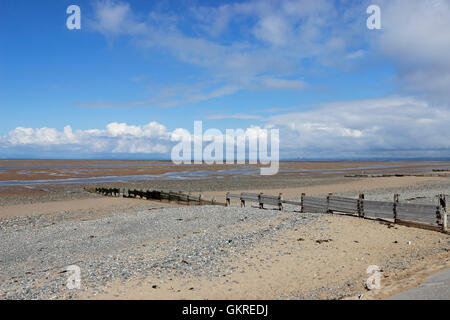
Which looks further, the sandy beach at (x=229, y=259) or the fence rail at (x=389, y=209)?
the fence rail at (x=389, y=209)

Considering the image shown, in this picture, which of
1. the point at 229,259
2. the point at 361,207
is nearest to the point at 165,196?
the point at 361,207

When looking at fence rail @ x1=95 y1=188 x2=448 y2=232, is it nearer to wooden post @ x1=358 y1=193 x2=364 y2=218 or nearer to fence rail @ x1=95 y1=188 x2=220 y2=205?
wooden post @ x1=358 y1=193 x2=364 y2=218

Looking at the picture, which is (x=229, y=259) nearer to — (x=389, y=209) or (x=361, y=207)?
(x=361, y=207)

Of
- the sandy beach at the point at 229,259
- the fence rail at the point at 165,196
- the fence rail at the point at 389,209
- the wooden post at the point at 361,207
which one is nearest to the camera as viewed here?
the sandy beach at the point at 229,259

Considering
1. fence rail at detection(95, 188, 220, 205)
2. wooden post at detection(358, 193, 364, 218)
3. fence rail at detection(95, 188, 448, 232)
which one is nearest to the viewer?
fence rail at detection(95, 188, 448, 232)

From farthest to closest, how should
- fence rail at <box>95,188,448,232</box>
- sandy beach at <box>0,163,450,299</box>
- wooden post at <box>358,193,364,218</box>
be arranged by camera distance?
wooden post at <box>358,193,364,218</box> < fence rail at <box>95,188,448,232</box> < sandy beach at <box>0,163,450,299</box>

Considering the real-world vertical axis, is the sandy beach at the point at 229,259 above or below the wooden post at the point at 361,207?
below

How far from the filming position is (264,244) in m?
13.0

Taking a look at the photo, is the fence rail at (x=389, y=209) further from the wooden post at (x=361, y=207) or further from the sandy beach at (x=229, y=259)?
the sandy beach at (x=229, y=259)

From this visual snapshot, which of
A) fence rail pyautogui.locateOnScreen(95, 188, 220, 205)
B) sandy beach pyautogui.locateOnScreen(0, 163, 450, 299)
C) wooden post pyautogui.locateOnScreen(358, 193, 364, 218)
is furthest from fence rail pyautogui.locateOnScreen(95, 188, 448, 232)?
fence rail pyautogui.locateOnScreen(95, 188, 220, 205)

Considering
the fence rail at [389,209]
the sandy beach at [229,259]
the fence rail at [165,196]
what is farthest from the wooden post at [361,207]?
the fence rail at [165,196]
